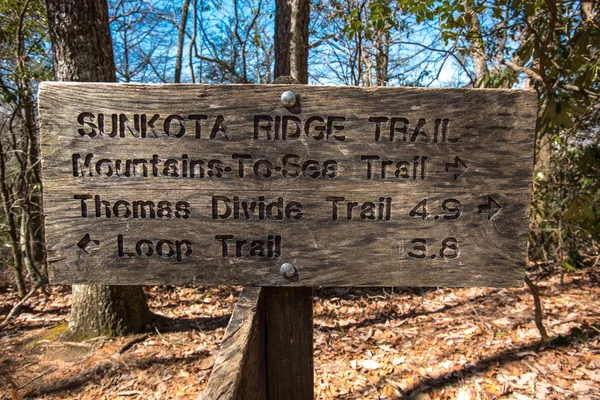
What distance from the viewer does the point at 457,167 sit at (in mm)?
1107

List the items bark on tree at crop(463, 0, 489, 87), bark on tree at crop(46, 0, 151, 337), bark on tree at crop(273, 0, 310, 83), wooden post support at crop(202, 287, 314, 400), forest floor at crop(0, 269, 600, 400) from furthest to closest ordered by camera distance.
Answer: bark on tree at crop(273, 0, 310, 83) < bark on tree at crop(463, 0, 489, 87) < bark on tree at crop(46, 0, 151, 337) < forest floor at crop(0, 269, 600, 400) < wooden post support at crop(202, 287, 314, 400)

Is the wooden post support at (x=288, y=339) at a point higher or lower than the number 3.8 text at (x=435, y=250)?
lower

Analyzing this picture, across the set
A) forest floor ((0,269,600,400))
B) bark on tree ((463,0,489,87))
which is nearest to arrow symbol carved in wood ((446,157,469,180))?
forest floor ((0,269,600,400))

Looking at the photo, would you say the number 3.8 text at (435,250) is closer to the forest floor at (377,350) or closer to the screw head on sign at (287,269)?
the screw head on sign at (287,269)

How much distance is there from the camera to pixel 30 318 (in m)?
4.07

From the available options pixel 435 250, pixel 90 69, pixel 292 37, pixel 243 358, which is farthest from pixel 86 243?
pixel 292 37

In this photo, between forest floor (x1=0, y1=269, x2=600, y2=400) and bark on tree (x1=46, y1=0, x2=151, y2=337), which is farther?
bark on tree (x1=46, y1=0, x2=151, y2=337)

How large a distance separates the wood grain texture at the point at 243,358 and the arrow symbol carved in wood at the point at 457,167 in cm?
73

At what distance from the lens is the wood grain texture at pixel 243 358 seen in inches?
32.9

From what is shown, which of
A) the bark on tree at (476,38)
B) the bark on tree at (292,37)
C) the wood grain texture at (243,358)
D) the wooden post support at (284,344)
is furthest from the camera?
the bark on tree at (292,37)

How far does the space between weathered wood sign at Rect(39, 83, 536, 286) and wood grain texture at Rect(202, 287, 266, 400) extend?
0.40ft

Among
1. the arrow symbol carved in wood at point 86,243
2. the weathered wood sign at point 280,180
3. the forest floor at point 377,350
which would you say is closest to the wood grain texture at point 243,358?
the weathered wood sign at point 280,180

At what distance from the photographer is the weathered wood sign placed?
43.1 inches

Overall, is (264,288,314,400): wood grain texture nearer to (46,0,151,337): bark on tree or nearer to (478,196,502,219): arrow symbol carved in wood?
(478,196,502,219): arrow symbol carved in wood
